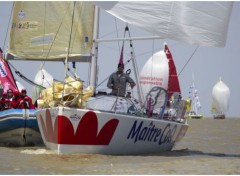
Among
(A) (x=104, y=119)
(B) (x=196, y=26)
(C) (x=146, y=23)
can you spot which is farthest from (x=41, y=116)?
(B) (x=196, y=26)

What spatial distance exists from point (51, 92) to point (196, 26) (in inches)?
148

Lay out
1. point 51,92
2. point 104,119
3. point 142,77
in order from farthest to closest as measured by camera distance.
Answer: point 142,77 < point 51,92 < point 104,119

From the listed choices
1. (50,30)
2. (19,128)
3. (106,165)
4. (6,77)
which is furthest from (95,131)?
(6,77)

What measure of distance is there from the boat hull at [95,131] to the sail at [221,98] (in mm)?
83033

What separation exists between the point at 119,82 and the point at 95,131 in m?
2.06

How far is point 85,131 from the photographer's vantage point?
38.3 feet

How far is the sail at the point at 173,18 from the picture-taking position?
11.7 meters

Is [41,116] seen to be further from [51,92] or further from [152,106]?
[152,106]

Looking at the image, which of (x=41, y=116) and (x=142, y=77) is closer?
(x=41, y=116)

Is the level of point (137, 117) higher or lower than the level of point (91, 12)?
lower

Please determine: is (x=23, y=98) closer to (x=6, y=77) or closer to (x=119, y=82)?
(x=6, y=77)

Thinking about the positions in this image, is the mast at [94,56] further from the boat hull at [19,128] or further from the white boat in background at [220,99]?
the white boat in background at [220,99]

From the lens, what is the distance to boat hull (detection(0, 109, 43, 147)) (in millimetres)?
15398

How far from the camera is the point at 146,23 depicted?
1173 cm
